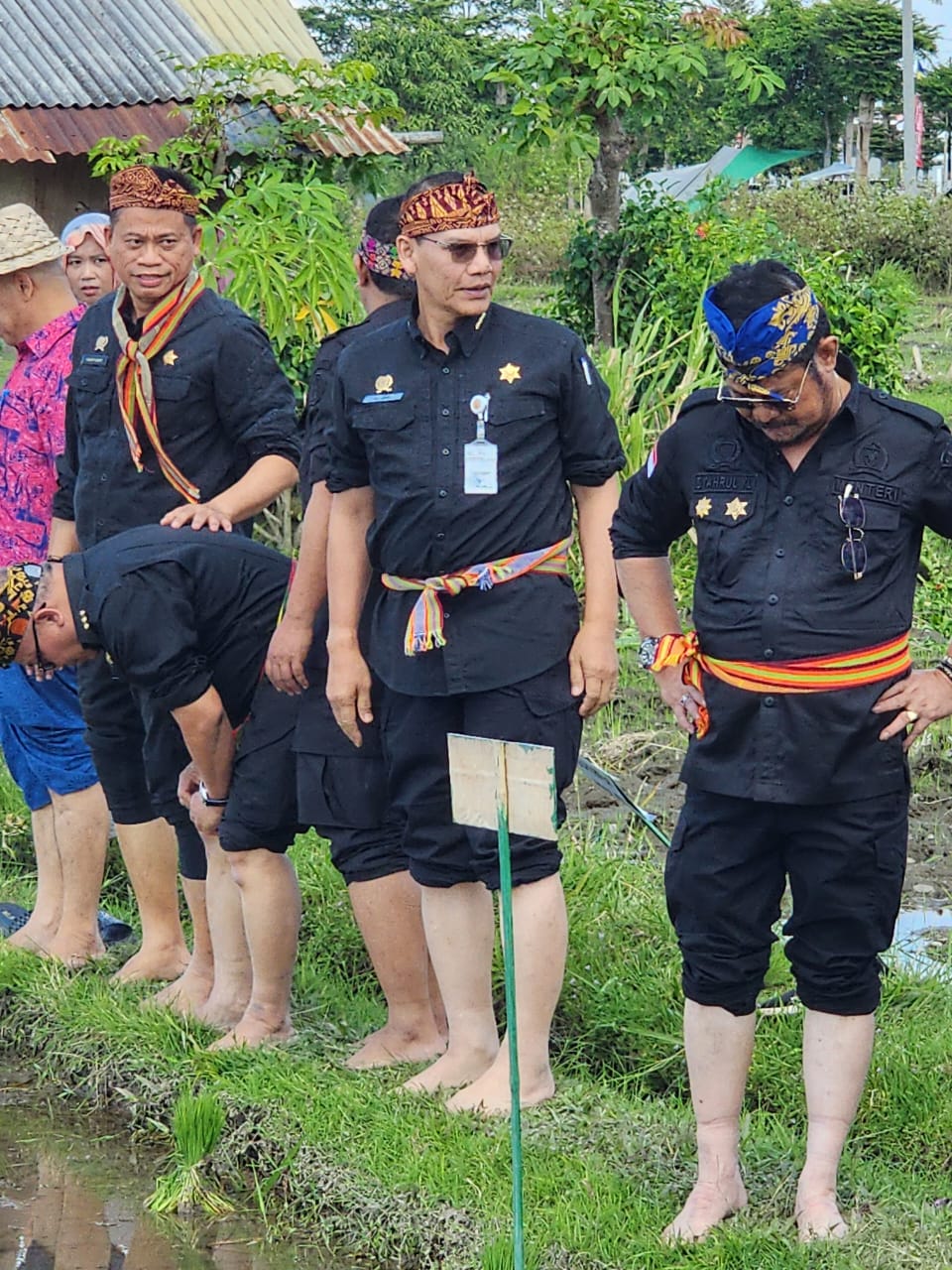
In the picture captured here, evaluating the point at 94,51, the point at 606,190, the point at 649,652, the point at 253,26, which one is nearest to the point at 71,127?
the point at 94,51

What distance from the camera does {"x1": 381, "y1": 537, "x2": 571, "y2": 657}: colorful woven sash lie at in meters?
4.22

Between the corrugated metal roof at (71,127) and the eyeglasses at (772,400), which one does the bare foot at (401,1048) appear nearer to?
the eyeglasses at (772,400)

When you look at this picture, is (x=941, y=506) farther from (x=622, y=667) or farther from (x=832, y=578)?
(x=622, y=667)

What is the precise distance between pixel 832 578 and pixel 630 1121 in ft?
4.67

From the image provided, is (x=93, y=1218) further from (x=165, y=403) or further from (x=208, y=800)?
(x=165, y=403)

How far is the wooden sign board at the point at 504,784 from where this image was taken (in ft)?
12.1

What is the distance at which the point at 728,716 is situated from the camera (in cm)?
364

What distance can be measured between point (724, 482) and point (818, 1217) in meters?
1.41

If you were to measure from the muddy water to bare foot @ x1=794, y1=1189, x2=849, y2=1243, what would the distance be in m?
0.99

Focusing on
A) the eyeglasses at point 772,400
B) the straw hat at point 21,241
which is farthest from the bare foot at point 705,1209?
the straw hat at point 21,241

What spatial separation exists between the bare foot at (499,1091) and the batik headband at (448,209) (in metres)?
1.85

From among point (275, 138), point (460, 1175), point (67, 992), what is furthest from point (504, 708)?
point (275, 138)

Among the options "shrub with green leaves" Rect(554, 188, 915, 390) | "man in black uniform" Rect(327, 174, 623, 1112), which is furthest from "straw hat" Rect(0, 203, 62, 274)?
"shrub with green leaves" Rect(554, 188, 915, 390)

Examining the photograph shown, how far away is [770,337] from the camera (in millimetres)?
3451
